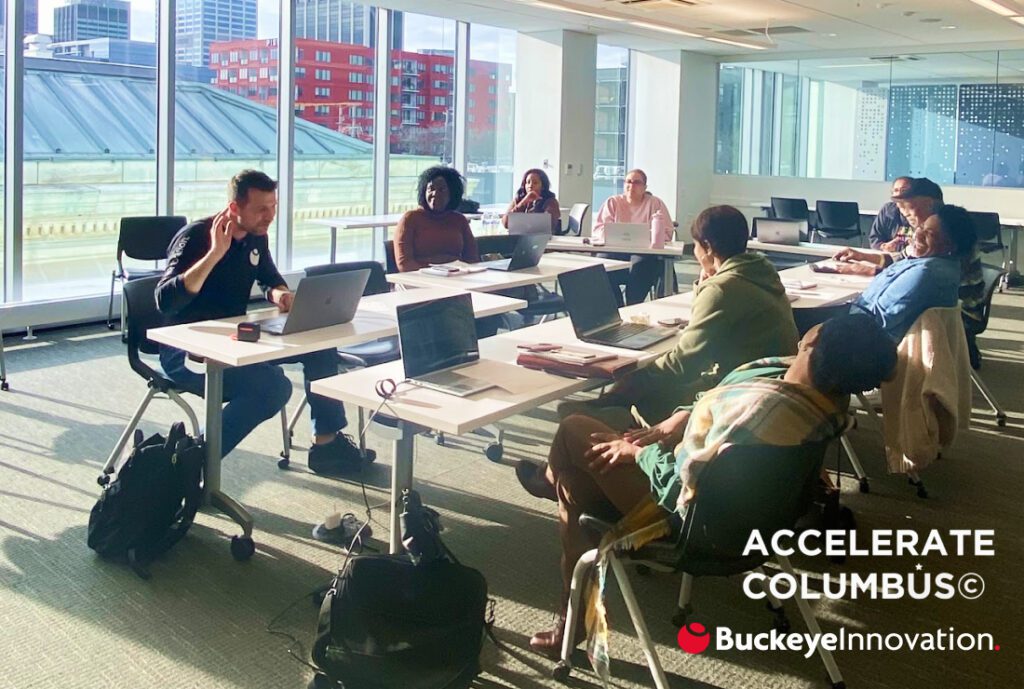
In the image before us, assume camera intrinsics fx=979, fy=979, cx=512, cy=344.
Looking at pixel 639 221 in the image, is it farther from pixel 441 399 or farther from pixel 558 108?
pixel 441 399

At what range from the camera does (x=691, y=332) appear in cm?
323

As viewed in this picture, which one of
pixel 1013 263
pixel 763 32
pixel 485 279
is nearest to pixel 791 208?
pixel 763 32

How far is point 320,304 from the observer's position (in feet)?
11.7

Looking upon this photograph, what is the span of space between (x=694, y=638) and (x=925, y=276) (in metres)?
1.97

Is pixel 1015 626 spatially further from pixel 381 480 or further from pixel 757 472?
pixel 381 480

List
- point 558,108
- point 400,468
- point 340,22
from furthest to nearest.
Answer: point 558,108 → point 340,22 → point 400,468

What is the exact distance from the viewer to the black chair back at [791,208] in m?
11.1

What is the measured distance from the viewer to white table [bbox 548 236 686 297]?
6734 mm

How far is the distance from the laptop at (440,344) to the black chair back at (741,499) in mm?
892

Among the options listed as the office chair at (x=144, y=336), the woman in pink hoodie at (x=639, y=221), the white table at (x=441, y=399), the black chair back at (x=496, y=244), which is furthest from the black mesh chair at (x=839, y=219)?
the office chair at (x=144, y=336)

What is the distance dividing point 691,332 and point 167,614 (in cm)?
185

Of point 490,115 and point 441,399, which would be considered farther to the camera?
point 490,115

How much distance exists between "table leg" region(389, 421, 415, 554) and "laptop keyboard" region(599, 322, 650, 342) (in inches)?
46.7

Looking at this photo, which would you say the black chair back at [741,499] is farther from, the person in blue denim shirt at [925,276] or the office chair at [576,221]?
the office chair at [576,221]
